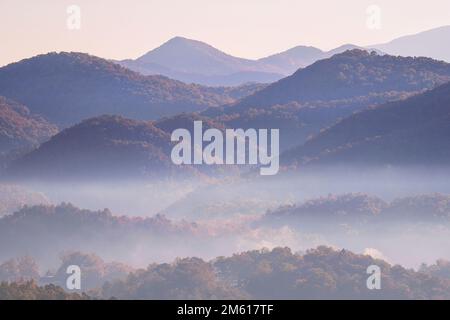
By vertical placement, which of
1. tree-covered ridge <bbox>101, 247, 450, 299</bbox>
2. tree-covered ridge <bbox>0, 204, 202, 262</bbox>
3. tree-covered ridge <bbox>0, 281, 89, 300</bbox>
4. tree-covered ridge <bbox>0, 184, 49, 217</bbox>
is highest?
tree-covered ridge <bbox>0, 184, 49, 217</bbox>

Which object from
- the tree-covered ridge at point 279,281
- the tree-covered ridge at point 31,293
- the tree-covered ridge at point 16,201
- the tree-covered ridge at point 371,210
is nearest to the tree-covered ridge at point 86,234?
the tree-covered ridge at point 371,210

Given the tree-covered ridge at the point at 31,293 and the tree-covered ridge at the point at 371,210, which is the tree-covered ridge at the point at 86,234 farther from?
the tree-covered ridge at the point at 31,293

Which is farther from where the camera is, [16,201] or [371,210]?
[16,201]

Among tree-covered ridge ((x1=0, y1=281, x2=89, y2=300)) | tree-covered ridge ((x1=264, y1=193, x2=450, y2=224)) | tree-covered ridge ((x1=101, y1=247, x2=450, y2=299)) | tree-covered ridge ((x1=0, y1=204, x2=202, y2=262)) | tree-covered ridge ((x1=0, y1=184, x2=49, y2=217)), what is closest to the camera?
tree-covered ridge ((x1=0, y1=281, x2=89, y2=300))

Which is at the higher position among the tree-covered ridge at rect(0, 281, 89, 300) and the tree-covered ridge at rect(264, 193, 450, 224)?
the tree-covered ridge at rect(264, 193, 450, 224)

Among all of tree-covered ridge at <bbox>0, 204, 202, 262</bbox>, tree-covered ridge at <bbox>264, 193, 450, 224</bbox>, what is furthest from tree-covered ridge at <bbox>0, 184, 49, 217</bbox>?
tree-covered ridge at <bbox>264, 193, 450, 224</bbox>

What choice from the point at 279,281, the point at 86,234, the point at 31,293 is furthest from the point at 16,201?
the point at 31,293

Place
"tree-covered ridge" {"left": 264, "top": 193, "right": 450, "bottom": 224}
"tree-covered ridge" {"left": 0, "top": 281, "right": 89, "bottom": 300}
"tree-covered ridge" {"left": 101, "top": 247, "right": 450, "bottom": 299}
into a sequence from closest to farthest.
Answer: "tree-covered ridge" {"left": 0, "top": 281, "right": 89, "bottom": 300} → "tree-covered ridge" {"left": 101, "top": 247, "right": 450, "bottom": 299} → "tree-covered ridge" {"left": 264, "top": 193, "right": 450, "bottom": 224}

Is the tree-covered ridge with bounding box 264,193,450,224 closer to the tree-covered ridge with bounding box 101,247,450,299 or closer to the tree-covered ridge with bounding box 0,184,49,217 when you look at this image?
the tree-covered ridge with bounding box 101,247,450,299

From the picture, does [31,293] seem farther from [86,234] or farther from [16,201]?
[16,201]
